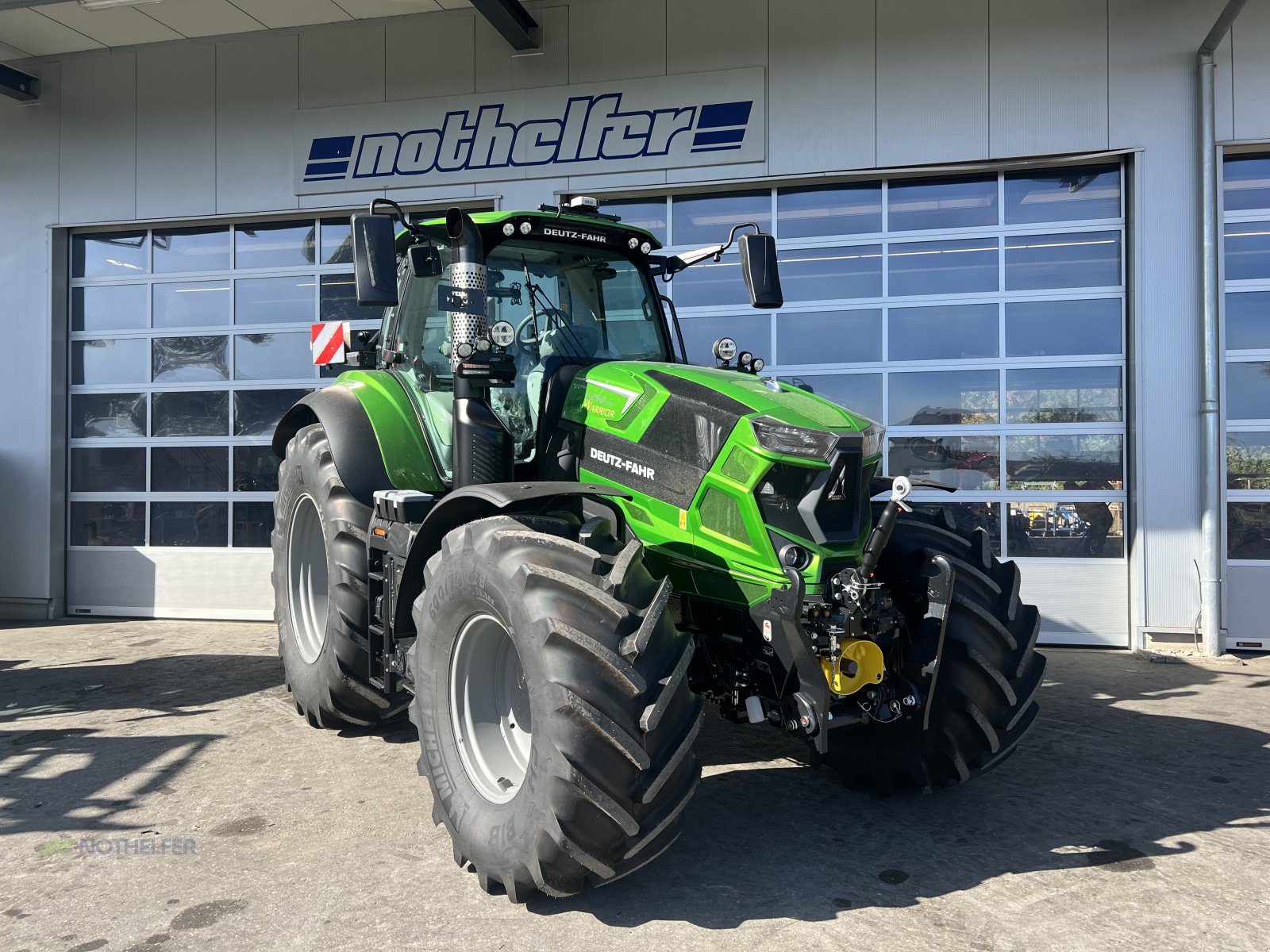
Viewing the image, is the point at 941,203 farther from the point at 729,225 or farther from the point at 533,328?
the point at 533,328

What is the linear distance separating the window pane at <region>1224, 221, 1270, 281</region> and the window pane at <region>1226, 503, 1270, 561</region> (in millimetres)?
1833

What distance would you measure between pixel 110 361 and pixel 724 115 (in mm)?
6554

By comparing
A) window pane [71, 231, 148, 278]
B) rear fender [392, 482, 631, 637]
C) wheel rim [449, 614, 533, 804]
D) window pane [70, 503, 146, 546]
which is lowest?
wheel rim [449, 614, 533, 804]

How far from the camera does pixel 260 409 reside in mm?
9250

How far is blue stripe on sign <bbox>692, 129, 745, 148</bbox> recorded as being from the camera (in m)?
8.08

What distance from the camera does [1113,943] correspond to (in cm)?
284

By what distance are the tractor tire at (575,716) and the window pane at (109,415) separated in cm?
758

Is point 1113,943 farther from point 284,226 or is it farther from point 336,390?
point 284,226

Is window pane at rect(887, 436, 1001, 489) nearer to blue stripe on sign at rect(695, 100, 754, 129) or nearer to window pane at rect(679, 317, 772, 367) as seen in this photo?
window pane at rect(679, 317, 772, 367)

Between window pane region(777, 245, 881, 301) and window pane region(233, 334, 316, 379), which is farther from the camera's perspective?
window pane region(233, 334, 316, 379)

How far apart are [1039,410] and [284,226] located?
7123mm

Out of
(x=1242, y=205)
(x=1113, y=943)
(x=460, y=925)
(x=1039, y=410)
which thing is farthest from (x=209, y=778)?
(x=1242, y=205)
